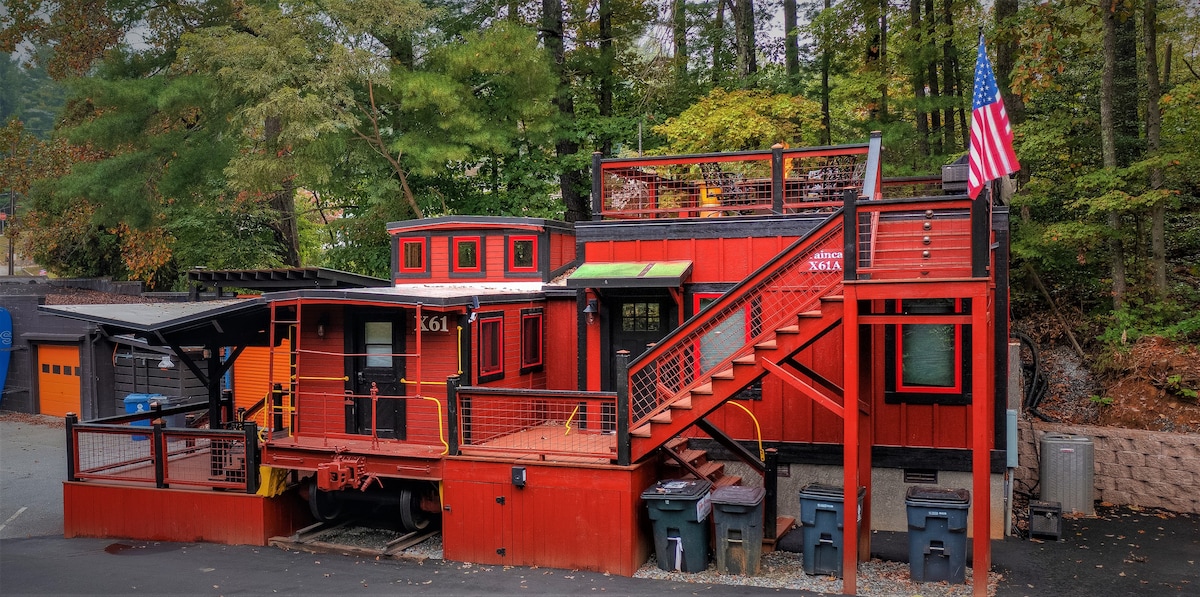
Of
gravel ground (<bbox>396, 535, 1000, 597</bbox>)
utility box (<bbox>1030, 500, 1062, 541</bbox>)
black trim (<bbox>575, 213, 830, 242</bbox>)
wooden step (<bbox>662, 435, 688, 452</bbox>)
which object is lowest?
gravel ground (<bbox>396, 535, 1000, 597</bbox>)

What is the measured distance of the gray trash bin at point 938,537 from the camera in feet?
31.8

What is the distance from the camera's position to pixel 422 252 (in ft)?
51.6

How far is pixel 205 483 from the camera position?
1224cm

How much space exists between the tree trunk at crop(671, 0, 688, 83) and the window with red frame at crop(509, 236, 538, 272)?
11.3m

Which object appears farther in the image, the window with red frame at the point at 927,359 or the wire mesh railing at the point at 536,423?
the window with red frame at the point at 927,359

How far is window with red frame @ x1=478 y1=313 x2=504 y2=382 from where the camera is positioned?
41.4ft

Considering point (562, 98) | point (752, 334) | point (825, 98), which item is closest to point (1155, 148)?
point (825, 98)

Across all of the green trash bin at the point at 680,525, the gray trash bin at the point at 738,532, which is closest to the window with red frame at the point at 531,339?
the green trash bin at the point at 680,525

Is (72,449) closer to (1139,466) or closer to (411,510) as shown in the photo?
(411,510)

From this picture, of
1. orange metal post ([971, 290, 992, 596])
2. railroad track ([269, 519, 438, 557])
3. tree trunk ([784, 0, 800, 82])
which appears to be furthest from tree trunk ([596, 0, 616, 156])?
orange metal post ([971, 290, 992, 596])

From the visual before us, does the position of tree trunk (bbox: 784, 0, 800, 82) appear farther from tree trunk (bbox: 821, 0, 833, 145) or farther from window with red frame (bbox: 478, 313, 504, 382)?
window with red frame (bbox: 478, 313, 504, 382)

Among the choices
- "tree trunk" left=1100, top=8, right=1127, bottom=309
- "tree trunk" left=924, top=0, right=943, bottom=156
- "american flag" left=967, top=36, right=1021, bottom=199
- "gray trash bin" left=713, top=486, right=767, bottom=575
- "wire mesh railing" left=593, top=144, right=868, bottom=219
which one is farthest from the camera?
"tree trunk" left=924, top=0, right=943, bottom=156

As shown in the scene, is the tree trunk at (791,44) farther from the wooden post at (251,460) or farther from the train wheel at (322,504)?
the wooden post at (251,460)

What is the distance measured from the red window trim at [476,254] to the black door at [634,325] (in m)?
3.00
